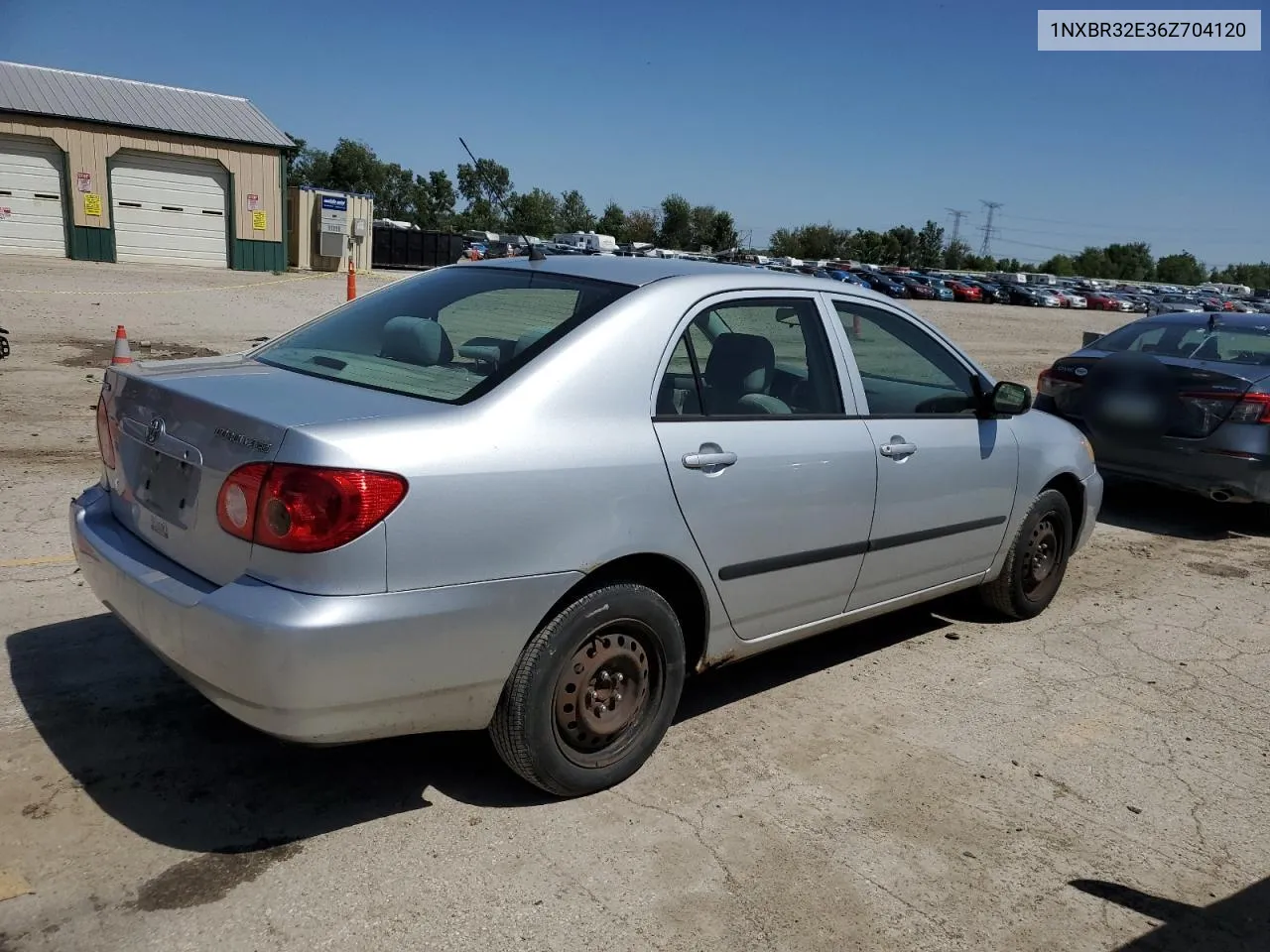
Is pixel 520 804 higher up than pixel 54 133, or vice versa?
pixel 54 133

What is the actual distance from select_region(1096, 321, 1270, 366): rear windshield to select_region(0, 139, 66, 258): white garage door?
92.9 feet

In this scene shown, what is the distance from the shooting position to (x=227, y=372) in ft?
11.6

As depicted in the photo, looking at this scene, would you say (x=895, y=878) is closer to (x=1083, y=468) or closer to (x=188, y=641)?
(x=188, y=641)

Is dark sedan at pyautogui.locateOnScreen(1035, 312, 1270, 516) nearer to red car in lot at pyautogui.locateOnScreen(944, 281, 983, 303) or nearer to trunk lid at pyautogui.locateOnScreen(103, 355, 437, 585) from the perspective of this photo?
trunk lid at pyautogui.locateOnScreen(103, 355, 437, 585)

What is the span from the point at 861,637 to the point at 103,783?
3.37m

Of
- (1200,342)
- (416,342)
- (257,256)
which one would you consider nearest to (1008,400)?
(416,342)

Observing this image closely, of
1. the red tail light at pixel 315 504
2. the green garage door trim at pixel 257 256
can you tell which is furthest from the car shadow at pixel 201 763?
the green garage door trim at pixel 257 256

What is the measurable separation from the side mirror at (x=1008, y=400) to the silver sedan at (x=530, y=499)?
19 centimetres

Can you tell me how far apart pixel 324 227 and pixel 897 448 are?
3153cm

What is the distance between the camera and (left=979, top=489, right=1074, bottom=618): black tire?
5.30 meters

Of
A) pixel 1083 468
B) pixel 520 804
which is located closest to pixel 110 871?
pixel 520 804

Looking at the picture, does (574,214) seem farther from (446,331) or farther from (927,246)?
(446,331)

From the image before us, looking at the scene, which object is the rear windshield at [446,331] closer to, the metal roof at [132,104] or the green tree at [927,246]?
the metal roof at [132,104]

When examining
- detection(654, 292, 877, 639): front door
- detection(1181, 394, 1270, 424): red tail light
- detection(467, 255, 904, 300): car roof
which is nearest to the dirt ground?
detection(654, 292, 877, 639): front door
